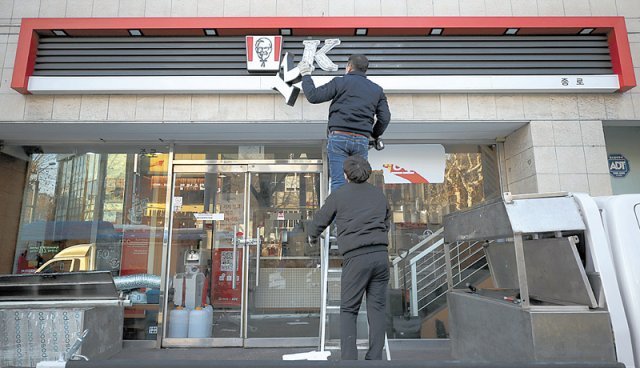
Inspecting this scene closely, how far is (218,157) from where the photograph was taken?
5.79 metres

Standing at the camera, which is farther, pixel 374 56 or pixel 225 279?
pixel 225 279

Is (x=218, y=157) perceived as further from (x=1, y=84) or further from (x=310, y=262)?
(x=1, y=84)

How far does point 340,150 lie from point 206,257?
3.35 metres

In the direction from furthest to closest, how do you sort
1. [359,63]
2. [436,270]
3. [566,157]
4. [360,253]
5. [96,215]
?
Result: [96,215] → [436,270] → [566,157] → [359,63] → [360,253]

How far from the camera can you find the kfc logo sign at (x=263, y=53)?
4809 mm

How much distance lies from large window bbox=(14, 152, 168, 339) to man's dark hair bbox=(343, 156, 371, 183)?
401cm

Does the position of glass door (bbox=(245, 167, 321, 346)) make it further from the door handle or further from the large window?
the large window

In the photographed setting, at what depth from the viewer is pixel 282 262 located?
216 inches

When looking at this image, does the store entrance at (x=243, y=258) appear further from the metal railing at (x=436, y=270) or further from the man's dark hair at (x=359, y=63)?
the man's dark hair at (x=359, y=63)

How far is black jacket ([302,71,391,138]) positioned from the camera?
3250mm

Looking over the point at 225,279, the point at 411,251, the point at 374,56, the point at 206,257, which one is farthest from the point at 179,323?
the point at 374,56

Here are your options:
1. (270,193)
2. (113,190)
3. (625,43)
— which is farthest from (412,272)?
(113,190)

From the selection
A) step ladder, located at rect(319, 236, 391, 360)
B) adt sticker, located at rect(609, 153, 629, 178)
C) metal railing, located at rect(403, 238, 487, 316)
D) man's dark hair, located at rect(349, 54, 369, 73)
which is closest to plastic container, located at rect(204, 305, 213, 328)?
step ladder, located at rect(319, 236, 391, 360)

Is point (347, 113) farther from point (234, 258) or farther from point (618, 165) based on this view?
point (618, 165)
